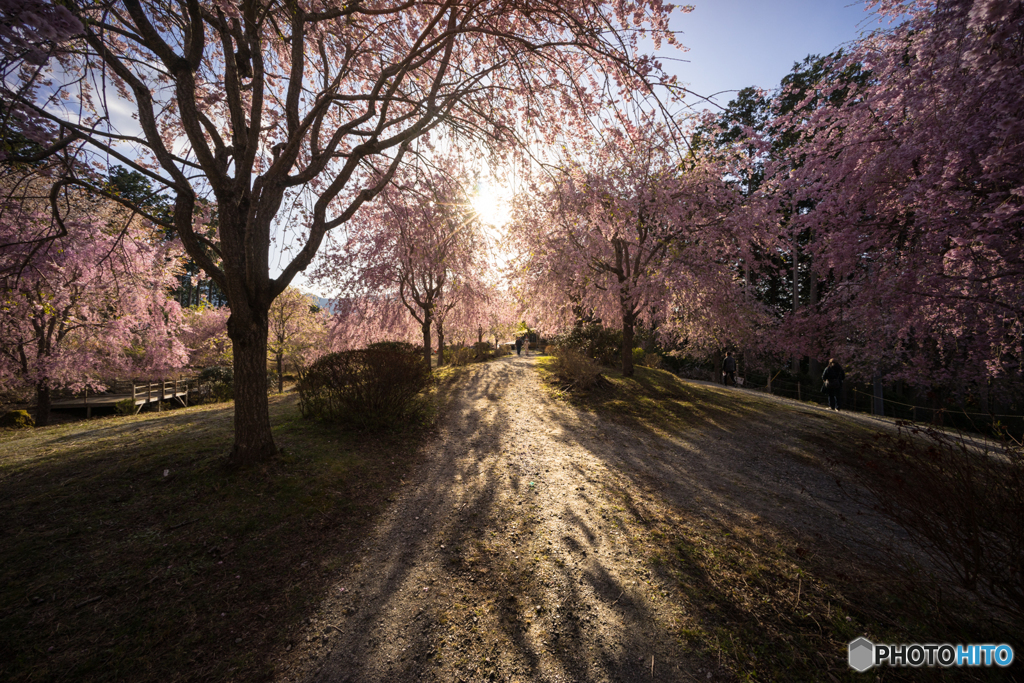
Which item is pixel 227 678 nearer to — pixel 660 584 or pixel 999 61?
pixel 660 584

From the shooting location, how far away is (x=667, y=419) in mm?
8445

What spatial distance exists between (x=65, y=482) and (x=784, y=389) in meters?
23.1

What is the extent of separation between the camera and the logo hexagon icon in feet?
7.31

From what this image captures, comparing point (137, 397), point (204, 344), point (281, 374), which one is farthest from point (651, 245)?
point (204, 344)

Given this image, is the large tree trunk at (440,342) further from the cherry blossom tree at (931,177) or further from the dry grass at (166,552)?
the cherry blossom tree at (931,177)

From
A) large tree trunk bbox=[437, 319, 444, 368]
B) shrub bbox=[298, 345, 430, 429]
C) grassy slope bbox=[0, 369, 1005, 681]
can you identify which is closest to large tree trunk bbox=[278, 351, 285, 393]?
large tree trunk bbox=[437, 319, 444, 368]

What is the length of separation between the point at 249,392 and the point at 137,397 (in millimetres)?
15385

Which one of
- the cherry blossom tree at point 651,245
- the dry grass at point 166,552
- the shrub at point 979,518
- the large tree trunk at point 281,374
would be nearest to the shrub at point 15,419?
the dry grass at point 166,552

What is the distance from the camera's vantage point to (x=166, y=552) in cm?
305

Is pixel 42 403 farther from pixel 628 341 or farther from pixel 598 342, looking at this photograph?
pixel 598 342

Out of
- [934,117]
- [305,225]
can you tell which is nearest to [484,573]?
[305,225]

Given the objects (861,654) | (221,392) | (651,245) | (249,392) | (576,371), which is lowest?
(861,654)

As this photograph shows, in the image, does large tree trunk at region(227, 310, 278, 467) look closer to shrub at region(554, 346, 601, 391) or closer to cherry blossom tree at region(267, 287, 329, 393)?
shrub at region(554, 346, 601, 391)

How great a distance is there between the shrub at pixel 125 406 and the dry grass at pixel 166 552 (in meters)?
10.8
